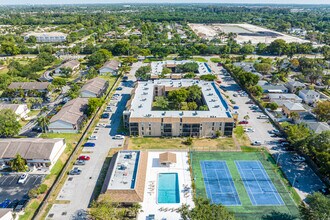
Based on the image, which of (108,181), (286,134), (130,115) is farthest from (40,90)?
(286,134)

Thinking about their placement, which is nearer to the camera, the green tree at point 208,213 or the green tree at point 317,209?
the green tree at point 208,213

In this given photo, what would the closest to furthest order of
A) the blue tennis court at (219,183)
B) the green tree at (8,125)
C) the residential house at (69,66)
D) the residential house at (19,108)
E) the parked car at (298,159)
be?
the blue tennis court at (219,183)
the parked car at (298,159)
the green tree at (8,125)
the residential house at (19,108)
the residential house at (69,66)

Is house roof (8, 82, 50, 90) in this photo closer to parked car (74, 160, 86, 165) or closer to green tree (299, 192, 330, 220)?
parked car (74, 160, 86, 165)

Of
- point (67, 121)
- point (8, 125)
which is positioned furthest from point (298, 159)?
point (8, 125)

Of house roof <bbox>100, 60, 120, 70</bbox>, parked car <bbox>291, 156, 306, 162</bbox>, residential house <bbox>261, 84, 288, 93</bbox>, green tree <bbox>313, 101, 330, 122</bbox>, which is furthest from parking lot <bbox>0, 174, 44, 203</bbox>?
residential house <bbox>261, 84, 288, 93</bbox>

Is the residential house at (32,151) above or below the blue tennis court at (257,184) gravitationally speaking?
above

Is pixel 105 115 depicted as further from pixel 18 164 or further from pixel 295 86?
pixel 295 86

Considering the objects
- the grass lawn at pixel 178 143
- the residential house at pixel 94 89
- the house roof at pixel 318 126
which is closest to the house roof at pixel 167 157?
the grass lawn at pixel 178 143

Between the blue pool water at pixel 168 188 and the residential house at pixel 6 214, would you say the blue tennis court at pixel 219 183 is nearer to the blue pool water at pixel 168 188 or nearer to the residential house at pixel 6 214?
the blue pool water at pixel 168 188
